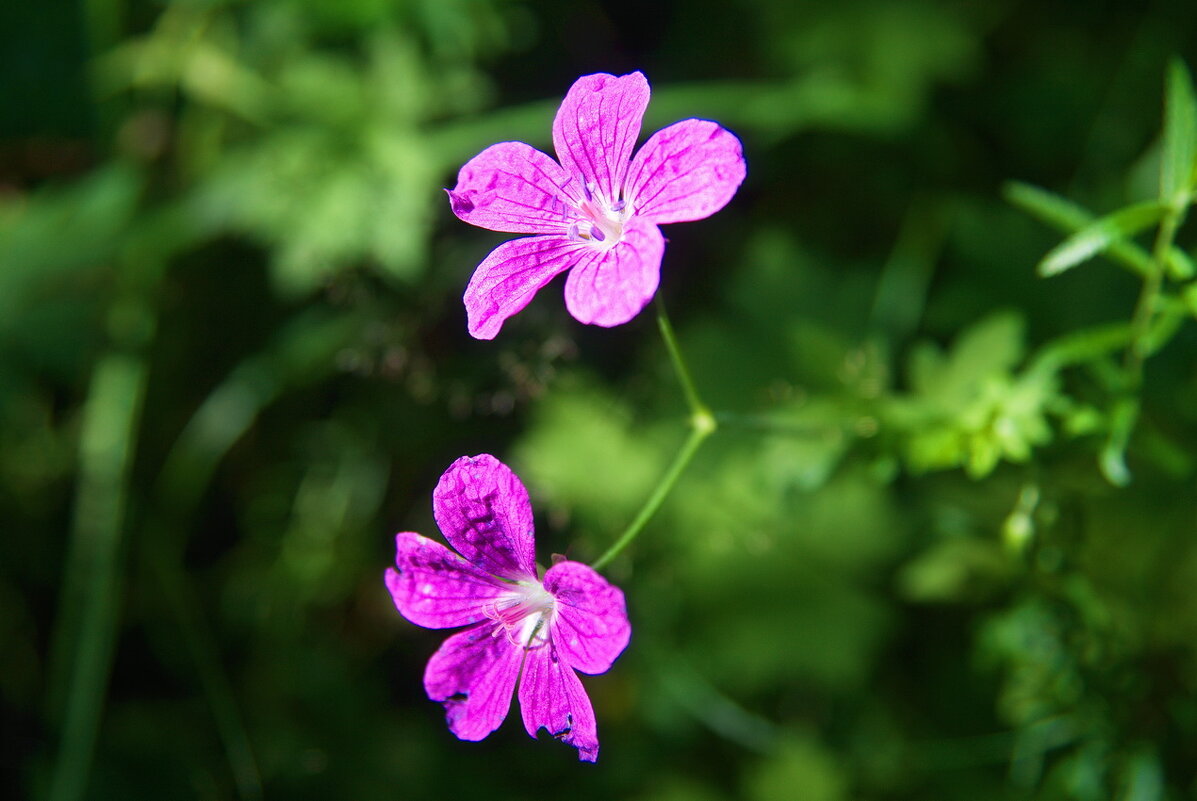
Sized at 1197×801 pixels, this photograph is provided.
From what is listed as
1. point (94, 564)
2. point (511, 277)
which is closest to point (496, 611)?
point (511, 277)

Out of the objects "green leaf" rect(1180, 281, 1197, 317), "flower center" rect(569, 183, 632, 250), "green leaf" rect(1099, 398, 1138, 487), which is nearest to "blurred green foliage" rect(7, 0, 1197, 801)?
"green leaf" rect(1099, 398, 1138, 487)

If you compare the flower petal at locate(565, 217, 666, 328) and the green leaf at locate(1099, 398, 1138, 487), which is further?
the green leaf at locate(1099, 398, 1138, 487)

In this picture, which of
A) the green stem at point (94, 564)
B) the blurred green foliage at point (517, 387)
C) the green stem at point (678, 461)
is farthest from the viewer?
the green stem at point (94, 564)

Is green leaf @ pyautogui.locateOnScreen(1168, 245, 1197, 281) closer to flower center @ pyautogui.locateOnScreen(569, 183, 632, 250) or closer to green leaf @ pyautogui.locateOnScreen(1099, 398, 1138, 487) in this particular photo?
green leaf @ pyautogui.locateOnScreen(1099, 398, 1138, 487)

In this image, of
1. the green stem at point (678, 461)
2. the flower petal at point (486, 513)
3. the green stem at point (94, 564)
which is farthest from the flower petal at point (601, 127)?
the green stem at point (94, 564)

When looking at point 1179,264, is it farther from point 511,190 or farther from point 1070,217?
point 511,190

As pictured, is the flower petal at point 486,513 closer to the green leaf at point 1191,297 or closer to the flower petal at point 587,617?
the flower petal at point 587,617

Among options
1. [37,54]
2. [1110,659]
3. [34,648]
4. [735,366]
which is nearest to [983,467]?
[1110,659]
